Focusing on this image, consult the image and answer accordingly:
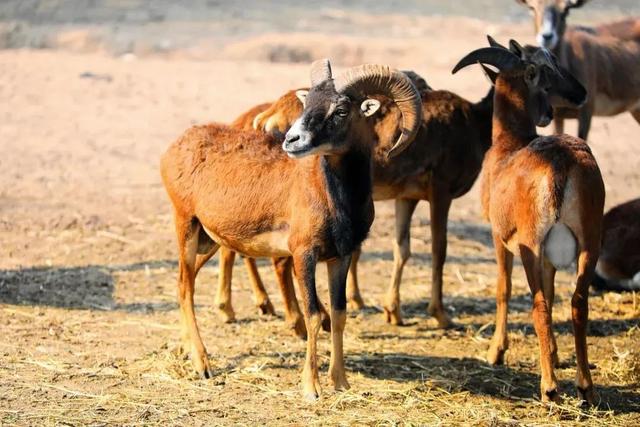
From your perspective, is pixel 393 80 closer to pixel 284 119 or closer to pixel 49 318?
pixel 284 119

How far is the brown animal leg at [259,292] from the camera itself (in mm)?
11070

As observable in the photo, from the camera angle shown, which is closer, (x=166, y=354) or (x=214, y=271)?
(x=166, y=354)

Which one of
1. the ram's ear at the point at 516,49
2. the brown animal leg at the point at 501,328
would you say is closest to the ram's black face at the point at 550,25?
the ram's ear at the point at 516,49

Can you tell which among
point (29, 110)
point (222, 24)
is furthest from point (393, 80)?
point (222, 24)

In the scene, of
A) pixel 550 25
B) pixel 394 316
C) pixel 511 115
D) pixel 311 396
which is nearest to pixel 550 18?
pixel 550 25

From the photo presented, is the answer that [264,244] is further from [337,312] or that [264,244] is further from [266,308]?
[266,308]

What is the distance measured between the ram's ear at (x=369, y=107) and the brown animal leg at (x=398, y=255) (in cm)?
256

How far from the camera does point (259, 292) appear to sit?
1115 centimetres

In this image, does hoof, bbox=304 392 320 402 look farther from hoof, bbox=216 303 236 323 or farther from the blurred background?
the blurred background

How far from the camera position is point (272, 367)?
9.72m

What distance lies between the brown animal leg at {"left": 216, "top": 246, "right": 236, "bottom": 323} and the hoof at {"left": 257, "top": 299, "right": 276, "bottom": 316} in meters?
0.30

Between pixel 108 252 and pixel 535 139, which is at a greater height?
pixel 535 139

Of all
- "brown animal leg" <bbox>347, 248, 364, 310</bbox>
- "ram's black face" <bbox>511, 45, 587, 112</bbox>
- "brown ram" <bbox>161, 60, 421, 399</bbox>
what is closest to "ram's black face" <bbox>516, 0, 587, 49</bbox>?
"ram's black face" <bbox>511, 45, 587, 112</bbox>

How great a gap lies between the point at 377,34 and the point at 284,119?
1499cm
